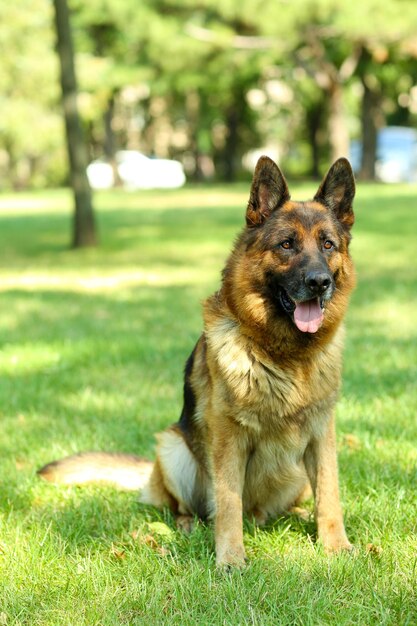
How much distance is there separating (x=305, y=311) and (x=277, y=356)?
0.25 m

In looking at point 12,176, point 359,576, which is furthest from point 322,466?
point 12,176

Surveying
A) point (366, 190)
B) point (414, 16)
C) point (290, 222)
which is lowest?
point (366, 190)

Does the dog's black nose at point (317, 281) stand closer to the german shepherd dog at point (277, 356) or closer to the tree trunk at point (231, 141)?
the german shepherd dog at point (277, 356)

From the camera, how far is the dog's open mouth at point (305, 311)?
11.9 feet

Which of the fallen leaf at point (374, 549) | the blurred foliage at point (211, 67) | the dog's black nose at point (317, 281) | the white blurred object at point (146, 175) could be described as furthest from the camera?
the white blurred object at point (146, 175)

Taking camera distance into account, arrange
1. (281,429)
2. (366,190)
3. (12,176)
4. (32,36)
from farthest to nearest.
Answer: (12,176) → (32,36) → (366,190) → (281,429)

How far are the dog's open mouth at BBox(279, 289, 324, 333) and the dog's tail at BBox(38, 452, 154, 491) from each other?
1.36 m

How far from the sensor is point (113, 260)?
48.3 feet

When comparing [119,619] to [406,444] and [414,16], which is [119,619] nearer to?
[406,444]

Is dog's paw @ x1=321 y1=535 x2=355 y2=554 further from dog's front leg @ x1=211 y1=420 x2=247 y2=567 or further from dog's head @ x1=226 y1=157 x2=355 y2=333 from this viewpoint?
dog's head @ x1=226 y1=157 x2=355 y2=333

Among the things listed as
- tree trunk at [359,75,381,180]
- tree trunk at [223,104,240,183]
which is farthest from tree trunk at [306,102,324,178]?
tree trunk at [359,75,381,180]

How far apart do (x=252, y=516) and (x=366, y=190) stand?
2635 centimetres

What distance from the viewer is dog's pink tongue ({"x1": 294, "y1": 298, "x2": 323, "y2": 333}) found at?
3.61 metres

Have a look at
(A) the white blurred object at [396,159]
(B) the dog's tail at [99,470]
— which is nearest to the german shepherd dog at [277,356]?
(B) the dog's tail at [99,470]
